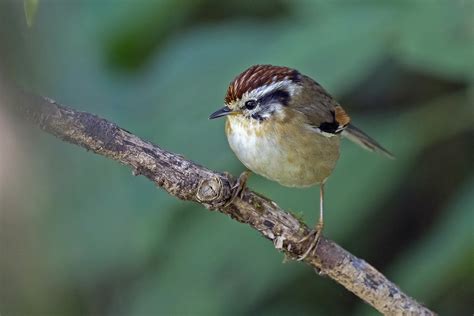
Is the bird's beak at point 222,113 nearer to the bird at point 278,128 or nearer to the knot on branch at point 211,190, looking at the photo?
the bird at point 278,128

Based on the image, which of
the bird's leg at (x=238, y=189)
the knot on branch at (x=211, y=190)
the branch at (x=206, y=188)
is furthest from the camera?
the bird's leg at (x=238, y=189)

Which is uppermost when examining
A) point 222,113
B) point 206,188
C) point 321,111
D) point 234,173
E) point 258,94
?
point 321,111

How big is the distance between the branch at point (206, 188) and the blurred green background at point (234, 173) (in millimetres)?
877

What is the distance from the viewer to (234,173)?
4.26 metres

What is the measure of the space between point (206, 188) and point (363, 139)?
5.68 ft

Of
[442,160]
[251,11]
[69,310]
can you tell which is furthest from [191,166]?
[251,11]

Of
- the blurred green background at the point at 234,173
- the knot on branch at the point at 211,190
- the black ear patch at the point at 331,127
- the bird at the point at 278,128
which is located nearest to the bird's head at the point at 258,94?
the bird at the point at 278,128

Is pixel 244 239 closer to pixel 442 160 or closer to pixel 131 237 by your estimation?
pixel 131 237

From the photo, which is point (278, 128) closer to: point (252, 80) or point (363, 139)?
point (252, 80)

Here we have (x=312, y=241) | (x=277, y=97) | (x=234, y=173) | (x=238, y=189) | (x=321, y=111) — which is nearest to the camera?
(x=238, y=189)

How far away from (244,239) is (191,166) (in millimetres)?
1592

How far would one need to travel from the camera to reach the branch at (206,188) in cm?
261

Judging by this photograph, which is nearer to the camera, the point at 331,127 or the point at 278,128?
the point at 278,128

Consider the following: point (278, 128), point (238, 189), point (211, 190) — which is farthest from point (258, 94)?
point (211, 190)
